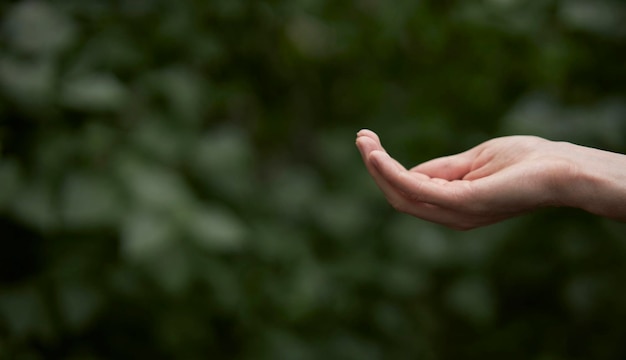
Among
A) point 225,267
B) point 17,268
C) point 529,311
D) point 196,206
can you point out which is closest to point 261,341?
point 225,267

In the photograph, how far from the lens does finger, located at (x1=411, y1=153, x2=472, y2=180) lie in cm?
90

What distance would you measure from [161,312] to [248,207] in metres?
0.33

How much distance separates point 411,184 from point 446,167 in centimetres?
15

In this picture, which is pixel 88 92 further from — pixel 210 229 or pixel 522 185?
pixel 522 185

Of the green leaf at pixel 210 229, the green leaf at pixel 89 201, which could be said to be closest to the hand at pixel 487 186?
the green leaf at pixel 210 229

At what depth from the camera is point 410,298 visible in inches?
65.3

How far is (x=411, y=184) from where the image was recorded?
77cm

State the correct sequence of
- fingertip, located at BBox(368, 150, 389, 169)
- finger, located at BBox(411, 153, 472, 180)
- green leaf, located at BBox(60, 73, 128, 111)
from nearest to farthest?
fingertip, located at BBox(368, 150, 389, 169) < finger, located at BBox(411, 153, 472, 180) < green leaf, located at BBox(60, 73, 128, 111)

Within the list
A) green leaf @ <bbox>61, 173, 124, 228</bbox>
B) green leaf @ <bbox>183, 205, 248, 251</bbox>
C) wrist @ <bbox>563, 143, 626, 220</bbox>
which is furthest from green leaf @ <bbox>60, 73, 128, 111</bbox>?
wrist @ <bbox>563, 143, 626, 220</bbox>

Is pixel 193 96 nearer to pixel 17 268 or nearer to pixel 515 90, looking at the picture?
pixel 17 268

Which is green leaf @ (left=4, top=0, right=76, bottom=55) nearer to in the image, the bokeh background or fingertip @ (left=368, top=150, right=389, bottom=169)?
the bokeh background

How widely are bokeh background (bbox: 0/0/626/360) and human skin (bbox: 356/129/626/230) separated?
0.52 m

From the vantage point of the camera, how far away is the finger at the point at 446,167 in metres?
0.90

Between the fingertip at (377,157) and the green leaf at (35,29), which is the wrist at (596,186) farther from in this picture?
the green leaf at (35,29)
